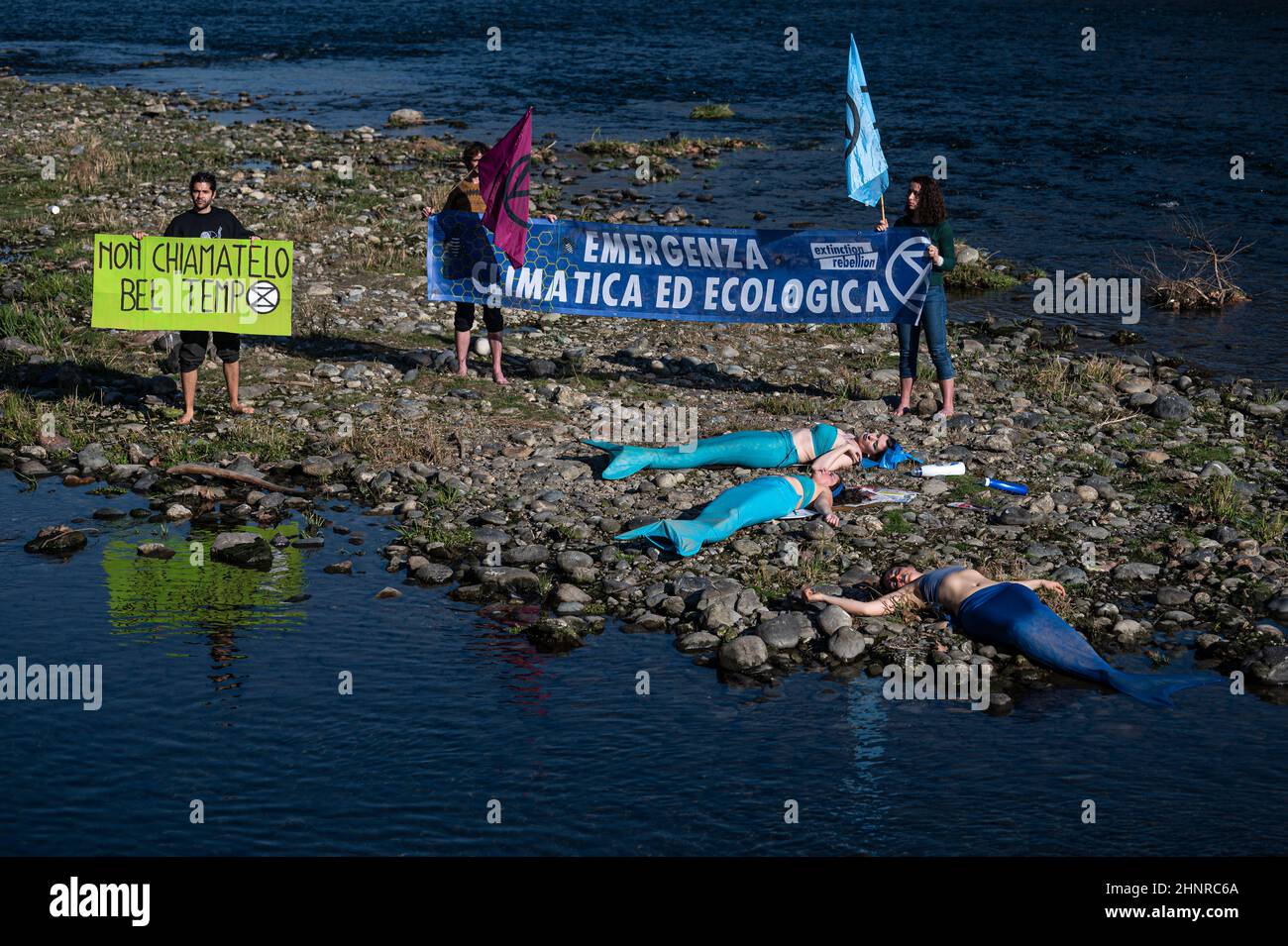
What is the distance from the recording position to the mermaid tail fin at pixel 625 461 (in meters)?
14.0

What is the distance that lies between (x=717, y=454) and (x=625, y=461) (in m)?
0.93

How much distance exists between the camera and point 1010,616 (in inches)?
432

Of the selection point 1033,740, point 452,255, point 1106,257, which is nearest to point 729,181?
point 1106,257

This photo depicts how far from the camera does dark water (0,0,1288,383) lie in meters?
26.3

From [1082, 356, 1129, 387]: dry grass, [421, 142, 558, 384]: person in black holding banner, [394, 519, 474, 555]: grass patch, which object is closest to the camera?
[394, 519, 474, 555]: grass patch

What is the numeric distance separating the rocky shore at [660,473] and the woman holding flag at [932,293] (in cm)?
49

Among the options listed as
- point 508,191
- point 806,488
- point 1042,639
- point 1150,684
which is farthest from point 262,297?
point 1150,684

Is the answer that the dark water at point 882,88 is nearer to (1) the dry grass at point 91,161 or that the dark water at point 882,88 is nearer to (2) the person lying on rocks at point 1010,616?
(1) the dry grass at point 91,161

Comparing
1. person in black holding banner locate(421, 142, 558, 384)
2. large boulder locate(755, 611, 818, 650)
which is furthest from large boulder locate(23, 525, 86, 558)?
large boulder locate(755, 611, 818, 650)

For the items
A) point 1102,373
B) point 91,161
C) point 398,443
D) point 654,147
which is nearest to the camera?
point 398,443

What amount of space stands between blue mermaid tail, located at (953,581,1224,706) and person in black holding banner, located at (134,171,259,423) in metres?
8.30

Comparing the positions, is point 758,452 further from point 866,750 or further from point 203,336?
point 203,336

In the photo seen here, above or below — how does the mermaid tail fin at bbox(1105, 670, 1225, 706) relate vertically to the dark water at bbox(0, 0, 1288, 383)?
below

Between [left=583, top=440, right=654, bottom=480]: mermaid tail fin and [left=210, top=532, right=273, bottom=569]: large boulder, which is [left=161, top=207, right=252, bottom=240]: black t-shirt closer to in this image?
[left=210, top=532, right=273, bottom=569]: large boulder
